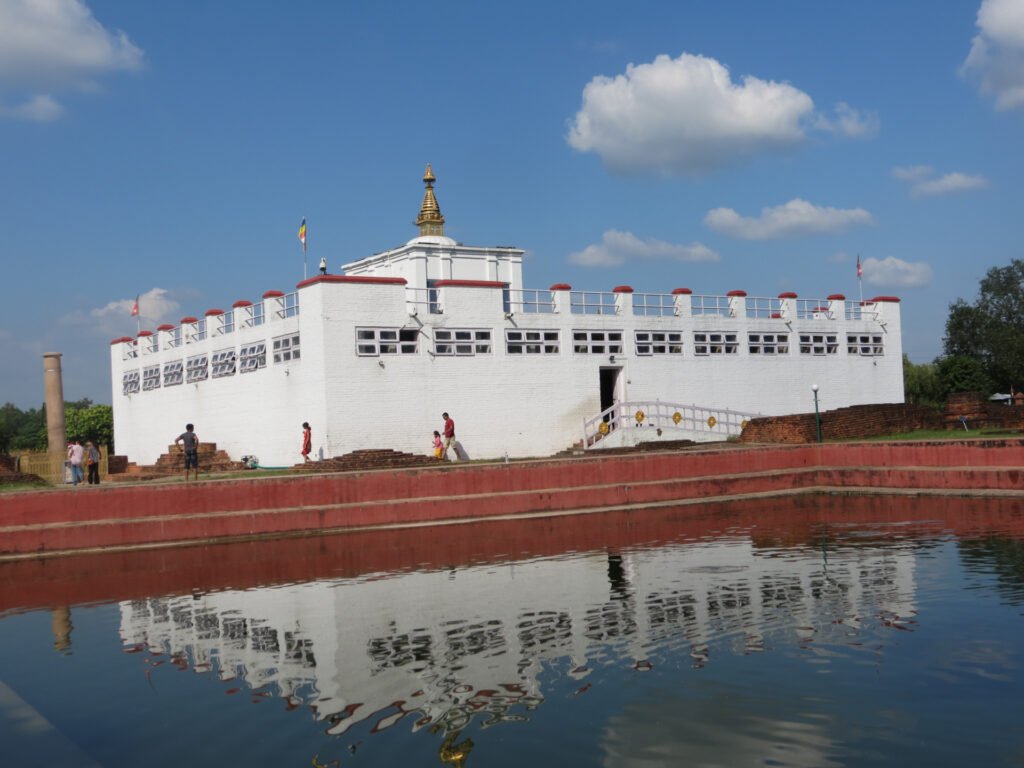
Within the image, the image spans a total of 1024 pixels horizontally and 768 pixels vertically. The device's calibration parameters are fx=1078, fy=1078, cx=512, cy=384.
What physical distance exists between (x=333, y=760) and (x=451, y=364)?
2336 cm

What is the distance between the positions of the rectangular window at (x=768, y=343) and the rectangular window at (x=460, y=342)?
11236 mm

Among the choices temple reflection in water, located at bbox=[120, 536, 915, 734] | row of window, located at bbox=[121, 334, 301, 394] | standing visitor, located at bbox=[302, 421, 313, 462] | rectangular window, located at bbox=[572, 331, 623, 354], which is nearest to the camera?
temple reflection in water, located at bbox=[120, 536, 915, 734]

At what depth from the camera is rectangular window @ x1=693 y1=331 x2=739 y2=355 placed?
3784 cm

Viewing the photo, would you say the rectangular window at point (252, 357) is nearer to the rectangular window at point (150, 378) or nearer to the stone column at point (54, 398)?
the rectangular window at point (150, 378)

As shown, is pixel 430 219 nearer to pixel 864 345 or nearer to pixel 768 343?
pixel 768 343

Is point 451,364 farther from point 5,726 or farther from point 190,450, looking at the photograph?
point 5,726

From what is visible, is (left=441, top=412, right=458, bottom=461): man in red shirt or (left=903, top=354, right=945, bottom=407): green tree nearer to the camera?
(left=441, top=412, right=458, bottom=461): man in red shirt

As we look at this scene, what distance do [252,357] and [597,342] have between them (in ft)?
36.3

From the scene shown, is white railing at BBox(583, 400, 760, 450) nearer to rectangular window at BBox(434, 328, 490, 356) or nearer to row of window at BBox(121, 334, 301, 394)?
rectangular window at BBox(434, 328, 490, 356)

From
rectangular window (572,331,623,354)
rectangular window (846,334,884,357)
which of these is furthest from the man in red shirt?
rectangular window (846,334,884,357)

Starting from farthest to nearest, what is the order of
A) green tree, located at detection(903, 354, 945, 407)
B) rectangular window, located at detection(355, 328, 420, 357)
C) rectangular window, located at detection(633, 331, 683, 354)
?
green tree, located at detection(903, 354, 945, 407), rectangular window, located at detection(633, 331, 683, 354), rectangular window, located at detection(355, 328, 420, 357)

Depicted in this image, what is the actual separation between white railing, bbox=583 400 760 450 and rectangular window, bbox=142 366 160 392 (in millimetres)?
16816

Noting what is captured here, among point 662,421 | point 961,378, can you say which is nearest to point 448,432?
point 662,421

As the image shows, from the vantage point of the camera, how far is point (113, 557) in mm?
21234
